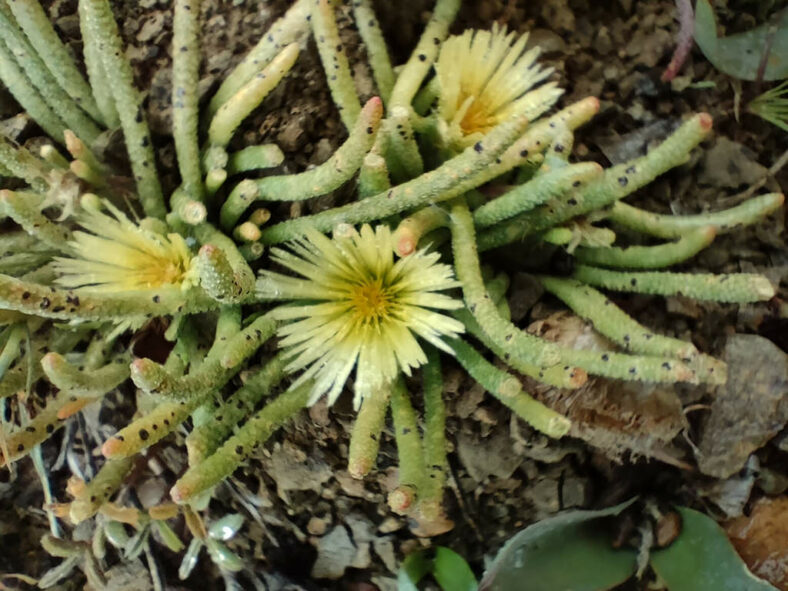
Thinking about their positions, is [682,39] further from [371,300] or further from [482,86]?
[371,300]

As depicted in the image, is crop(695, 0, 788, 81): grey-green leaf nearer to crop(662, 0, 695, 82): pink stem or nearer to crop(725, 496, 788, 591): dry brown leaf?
crop(662, 0, 695, 82): pink stem

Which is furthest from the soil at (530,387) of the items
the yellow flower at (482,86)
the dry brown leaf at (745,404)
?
the yellow flower at (482,86)

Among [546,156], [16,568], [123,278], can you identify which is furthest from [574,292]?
[16,568]

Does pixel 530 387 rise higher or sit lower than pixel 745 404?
higher

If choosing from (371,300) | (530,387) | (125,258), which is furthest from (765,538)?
(125,258)

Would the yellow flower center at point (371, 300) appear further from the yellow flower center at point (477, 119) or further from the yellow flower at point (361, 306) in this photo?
the yellow flower center at point (477, 119)

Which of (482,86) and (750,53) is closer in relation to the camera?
(482,86)

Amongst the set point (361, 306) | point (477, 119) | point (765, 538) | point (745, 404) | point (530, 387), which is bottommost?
point (765, 538)
